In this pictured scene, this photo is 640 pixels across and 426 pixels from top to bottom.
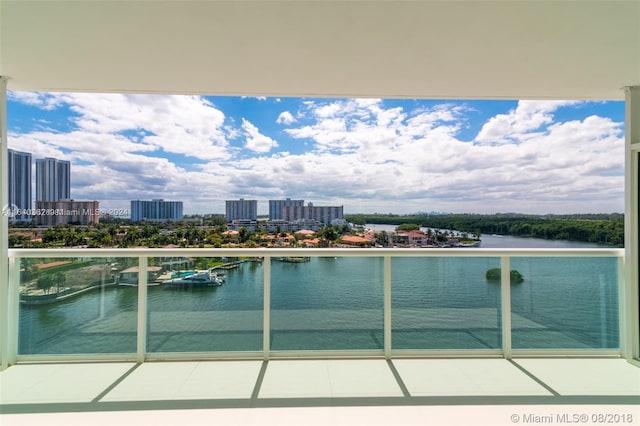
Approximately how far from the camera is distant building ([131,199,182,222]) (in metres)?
3.72

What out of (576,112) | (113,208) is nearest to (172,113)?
(113,208)

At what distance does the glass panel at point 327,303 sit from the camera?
290cm

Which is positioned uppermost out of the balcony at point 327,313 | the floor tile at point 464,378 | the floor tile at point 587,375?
the balcony at point 327,313

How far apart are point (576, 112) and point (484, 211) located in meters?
2.79

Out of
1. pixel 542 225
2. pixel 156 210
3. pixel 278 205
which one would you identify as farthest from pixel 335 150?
pixel 542 225

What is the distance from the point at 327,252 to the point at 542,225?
2.73 metres

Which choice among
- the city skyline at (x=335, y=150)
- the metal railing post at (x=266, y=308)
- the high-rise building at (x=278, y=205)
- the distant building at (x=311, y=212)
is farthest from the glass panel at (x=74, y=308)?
the distant building at (x=311, y=212)

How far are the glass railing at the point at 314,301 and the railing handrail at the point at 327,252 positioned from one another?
1cm

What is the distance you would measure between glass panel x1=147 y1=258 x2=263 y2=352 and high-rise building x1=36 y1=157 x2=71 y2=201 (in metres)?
1.80

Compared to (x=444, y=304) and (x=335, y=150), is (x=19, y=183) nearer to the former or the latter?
(x=444, y=304)

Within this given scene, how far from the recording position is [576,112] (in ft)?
15.8

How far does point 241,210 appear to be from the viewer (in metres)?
4.94

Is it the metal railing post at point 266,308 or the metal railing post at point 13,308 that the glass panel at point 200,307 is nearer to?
the metal railing post at point 266,308

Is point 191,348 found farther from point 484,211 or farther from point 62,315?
point 484,211
